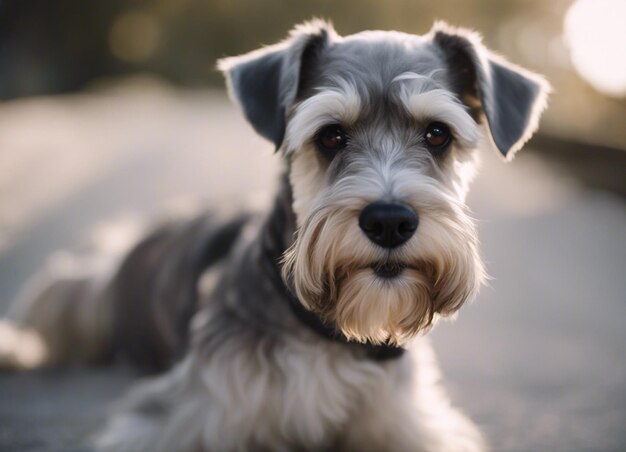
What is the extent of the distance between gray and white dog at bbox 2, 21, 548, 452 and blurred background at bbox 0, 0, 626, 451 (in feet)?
1.70

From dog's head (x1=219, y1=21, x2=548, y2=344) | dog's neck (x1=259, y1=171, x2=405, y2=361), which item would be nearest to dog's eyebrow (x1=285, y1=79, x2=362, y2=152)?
dog's head (x1=219, y1=21, x2=548, y2=344)

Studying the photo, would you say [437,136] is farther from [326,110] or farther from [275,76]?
[275,76]

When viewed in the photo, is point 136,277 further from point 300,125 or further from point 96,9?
point 96,9

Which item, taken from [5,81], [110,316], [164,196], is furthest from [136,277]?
[5,81]

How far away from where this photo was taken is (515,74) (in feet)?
13.2

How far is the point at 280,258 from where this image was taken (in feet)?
12.3

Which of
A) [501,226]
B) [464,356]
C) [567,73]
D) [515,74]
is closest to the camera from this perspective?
[515,74]

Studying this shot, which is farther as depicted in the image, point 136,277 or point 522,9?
point 522,9

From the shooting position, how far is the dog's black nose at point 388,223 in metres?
3.04

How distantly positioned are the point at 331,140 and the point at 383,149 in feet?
0.94

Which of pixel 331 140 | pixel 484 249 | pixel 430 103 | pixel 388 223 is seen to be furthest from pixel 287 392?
pixel 484 249

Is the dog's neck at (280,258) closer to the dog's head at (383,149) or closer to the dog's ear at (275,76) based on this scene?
the dog's head at (383,149)

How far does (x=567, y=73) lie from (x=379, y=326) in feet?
46.3

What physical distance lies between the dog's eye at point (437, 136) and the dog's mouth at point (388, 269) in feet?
2.57
